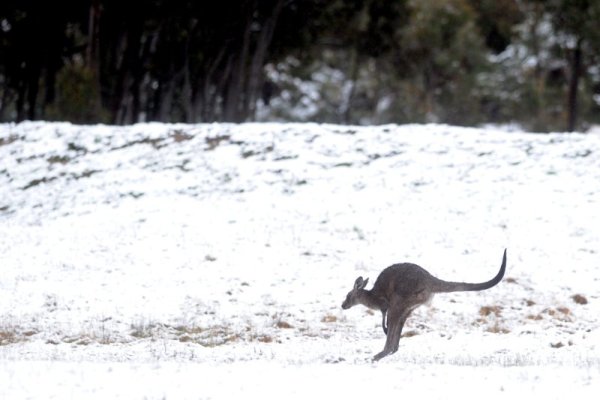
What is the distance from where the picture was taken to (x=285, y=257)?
17.0 meters

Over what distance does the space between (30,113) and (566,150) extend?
1676cm

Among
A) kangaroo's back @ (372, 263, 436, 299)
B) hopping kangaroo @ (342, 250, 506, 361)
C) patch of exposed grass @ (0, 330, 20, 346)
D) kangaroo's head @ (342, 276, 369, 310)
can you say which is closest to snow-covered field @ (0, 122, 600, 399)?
patch of exposed grass @ (0, 330, 20, 346)

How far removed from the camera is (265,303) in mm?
14922

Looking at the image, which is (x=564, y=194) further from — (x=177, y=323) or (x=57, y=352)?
(x=57, y=352)

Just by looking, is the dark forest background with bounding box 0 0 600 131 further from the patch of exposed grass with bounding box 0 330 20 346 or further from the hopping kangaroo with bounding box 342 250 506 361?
the hopping kangaroo with bounding box 342 250 506 361

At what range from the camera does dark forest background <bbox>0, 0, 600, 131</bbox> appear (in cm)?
3023

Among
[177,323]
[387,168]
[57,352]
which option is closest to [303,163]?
[387,168]

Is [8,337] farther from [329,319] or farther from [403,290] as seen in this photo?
[403,290]

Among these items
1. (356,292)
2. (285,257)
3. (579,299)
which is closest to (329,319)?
(356,292)

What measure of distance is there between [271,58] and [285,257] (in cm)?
2044

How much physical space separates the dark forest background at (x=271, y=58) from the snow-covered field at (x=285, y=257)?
5561 mm

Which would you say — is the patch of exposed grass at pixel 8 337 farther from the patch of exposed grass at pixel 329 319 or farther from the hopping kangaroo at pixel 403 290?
the hopping kangaroo at pixel 403 290

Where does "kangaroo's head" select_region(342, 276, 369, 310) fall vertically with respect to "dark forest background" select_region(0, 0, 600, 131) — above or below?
below

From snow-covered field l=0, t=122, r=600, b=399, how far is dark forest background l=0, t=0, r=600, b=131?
219 inches
